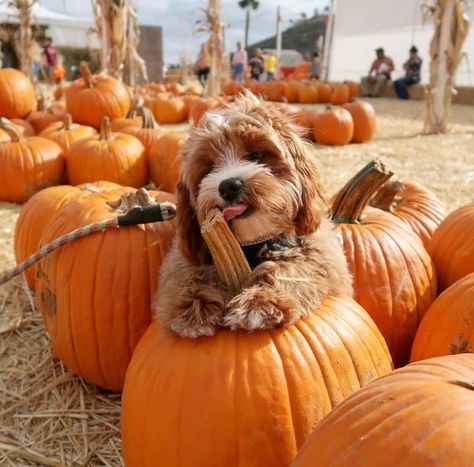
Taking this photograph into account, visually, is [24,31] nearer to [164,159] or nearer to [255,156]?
[164,159]

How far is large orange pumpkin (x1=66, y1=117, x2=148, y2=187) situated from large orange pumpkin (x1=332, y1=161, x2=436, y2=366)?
138 inches

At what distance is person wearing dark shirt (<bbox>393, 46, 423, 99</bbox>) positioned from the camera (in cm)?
1805

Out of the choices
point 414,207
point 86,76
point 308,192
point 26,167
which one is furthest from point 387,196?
point 86,76

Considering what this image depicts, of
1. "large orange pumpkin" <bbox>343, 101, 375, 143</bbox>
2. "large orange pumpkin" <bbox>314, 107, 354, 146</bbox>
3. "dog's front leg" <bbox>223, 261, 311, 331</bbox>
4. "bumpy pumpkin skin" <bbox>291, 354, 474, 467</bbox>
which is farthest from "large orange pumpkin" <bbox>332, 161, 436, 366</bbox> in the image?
"large orange pumpkin" <bbox>343, 101, 375, 143</bbox>

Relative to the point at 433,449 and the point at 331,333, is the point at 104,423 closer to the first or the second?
the point at 331,333

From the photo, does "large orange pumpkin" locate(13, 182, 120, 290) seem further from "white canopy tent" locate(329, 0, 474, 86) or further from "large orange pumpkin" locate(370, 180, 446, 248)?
"white canopy tent" locate(329, 0, 474, 86)

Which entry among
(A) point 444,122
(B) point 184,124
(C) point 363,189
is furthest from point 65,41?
(C) point 363,189

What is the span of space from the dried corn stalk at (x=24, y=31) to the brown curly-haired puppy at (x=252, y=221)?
10.2 metres

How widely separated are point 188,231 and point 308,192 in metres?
0.48

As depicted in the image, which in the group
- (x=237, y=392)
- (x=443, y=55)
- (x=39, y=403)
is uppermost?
(x=443, y=55)

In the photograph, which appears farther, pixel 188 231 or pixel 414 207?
pixel 414 207

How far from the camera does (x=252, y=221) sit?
170cm

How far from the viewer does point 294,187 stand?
5.69 ft

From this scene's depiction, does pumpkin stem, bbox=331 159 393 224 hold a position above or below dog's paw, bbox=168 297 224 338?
above
